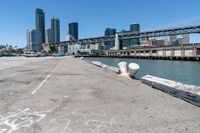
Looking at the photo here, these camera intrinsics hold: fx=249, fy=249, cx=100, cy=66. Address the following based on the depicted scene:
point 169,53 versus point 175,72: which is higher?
point 169,53

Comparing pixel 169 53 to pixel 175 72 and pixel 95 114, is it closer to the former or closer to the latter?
pixel 175 72

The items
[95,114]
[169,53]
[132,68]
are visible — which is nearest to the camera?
[95,114]

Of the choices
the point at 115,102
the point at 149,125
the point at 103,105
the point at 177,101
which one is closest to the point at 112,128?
the point at 149,125

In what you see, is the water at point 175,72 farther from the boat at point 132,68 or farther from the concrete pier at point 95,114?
the concrete pier at point 95,114

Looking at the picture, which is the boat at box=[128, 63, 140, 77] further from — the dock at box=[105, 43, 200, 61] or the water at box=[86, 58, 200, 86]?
the dock at box=[105, 43, 200, 61]

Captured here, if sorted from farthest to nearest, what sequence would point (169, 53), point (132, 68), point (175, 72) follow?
point (169, 53) < point (175, 72) < point (132, 68)

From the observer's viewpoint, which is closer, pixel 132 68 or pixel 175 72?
pixel 132 68

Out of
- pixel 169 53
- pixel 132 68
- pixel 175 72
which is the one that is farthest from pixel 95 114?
pixel 169 53

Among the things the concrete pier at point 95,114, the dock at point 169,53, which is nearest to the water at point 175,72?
the concrete pier at point 95,114

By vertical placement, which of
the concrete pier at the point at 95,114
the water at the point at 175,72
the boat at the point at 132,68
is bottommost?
the water at the point at 175,72

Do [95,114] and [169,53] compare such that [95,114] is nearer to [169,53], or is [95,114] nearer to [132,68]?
[132,68]

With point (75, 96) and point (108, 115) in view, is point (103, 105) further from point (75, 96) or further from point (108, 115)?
point (75, 96)

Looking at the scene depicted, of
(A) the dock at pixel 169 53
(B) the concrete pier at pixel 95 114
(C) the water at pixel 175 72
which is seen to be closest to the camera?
(B) the concrete pier at pixel 95 114

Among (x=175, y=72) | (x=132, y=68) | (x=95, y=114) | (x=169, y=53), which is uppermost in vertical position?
(x=169, y=53)
